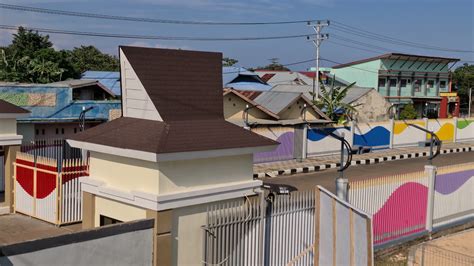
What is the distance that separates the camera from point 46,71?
38906 mm

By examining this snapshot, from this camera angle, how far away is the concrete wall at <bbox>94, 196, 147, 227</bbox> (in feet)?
26.7

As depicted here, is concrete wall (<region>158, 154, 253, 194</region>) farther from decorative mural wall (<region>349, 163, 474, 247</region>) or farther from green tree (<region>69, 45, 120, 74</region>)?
green tree (<region>69, 45, 120, 74</region>)

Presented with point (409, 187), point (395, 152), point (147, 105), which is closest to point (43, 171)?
point (147, 105)

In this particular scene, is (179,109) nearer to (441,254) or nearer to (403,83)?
(441,254)

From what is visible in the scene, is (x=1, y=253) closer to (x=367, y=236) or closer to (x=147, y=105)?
(x=147, y=105)

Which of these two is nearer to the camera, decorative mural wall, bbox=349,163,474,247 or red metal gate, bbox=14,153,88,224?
decorative mural wall, bbox=349,163,474,247

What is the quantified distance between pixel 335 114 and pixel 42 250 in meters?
30.3

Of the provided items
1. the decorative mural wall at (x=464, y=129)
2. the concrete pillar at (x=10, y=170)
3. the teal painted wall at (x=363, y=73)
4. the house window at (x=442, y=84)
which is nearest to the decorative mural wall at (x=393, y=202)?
the concrete pillar at (x=10, y=170)

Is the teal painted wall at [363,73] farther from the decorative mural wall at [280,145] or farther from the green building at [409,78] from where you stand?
the decorative mural wall at [280,145]

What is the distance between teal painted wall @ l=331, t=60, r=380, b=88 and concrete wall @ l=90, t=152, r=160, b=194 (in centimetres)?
5029

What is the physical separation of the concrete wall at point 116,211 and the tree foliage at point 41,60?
3043 cm

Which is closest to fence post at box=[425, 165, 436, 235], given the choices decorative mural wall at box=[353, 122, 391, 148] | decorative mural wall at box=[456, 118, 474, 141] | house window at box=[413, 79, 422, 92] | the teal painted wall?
decorative mural wall at box=[353, 122, 391, 148]

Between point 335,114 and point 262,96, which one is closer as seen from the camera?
point 262,96

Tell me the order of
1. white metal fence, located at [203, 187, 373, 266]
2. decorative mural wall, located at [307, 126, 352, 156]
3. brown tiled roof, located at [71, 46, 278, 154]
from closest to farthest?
white metal fence, located at [203, 187, 373, 266] < brown tiled roof, located at [71, 46, 278, 154] < decorative mural wall, located at [307, 126, 352, 156]
